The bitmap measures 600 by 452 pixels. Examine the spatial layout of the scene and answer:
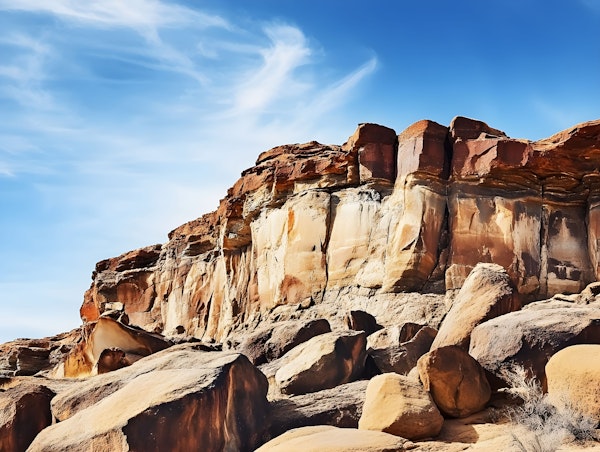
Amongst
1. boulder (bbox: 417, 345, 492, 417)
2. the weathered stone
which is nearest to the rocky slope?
boulder (bbox: 417, 345, 492, 417)

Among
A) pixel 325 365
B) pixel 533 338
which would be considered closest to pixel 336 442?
pixel 325 365

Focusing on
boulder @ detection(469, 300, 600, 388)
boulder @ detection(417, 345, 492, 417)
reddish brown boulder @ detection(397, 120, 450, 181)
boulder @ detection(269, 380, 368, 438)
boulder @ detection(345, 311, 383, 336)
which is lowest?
boulder @ detection(269, 380, 368, 438)

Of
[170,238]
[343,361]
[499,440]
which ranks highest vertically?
[170,238]

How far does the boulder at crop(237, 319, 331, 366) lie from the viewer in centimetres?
1536

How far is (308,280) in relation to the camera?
22656 mm

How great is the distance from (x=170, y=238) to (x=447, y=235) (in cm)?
1904

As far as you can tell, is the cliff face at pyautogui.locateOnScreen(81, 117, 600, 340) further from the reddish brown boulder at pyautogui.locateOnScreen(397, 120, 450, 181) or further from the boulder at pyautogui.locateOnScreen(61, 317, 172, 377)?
the boulder at pyautogui.locateOnScreen(61, 317, 172, 377)

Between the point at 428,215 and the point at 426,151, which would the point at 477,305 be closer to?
the point at 428,215

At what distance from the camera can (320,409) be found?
11969 millimetres

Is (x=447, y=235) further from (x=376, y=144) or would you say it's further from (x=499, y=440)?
(x=499, y=440)

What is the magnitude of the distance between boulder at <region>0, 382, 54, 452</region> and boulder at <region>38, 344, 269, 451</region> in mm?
1451

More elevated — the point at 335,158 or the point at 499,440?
the point at 335,158

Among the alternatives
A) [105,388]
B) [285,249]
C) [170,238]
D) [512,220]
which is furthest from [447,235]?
[170,238]

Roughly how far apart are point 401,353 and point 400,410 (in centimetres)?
352
